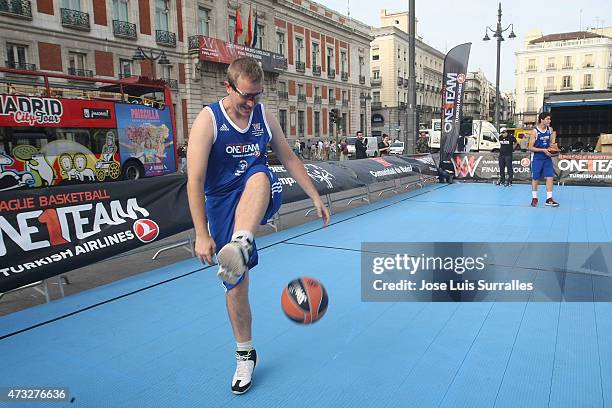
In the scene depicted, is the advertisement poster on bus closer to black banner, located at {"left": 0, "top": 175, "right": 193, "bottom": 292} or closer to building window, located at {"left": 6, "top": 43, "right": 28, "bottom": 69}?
building window, located at {"left": 6, "top": 43, "right": 28, "bottom": 69}

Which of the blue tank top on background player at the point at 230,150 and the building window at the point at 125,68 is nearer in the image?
the blue tank top on background player at the point at 230,150

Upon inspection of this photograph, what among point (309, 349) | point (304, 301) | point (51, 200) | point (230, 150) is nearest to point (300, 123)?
point (51, 200)

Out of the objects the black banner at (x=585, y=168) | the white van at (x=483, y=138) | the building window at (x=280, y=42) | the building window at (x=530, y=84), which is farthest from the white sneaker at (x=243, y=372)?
the building window at (x=530, y=84)

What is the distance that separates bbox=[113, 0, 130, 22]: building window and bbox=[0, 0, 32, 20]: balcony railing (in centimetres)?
543

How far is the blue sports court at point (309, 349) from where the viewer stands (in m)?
2.68

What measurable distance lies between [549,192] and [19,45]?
25.6 metres

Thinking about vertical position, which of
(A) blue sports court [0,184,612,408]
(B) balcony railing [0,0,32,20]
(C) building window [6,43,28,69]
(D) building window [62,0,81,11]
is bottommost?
(A) blue sports court [0,184,612,408]

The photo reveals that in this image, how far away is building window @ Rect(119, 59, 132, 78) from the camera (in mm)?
27973

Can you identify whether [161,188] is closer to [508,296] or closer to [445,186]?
[508,296]

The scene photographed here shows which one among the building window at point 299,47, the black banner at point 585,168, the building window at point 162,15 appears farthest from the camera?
the building window at point 299,47

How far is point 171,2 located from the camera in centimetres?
3100

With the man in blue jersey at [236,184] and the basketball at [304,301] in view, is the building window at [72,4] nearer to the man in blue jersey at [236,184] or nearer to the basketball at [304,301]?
the man in blue jersey at [236,184]
